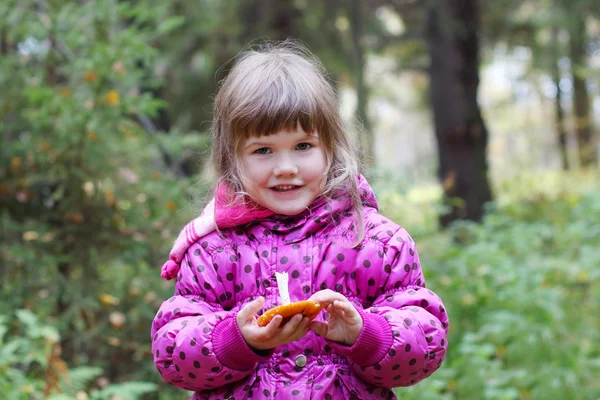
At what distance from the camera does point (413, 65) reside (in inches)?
617

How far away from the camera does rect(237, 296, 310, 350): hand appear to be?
5.90 feet

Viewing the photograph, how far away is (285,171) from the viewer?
80.1 inches

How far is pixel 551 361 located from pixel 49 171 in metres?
3.59

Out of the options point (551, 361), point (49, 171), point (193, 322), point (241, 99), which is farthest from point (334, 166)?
point (551, 361)

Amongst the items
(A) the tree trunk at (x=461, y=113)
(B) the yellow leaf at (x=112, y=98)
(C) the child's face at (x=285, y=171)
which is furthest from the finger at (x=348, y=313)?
(A) the tree trunk at (x=461, y=113)

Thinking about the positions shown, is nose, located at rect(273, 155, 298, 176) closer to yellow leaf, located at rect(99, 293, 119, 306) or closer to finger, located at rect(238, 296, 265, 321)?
finger, located at rect(238, 296, 265, 321)

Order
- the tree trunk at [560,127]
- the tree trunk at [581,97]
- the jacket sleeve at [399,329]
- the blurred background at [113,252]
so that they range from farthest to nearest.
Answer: the tree trunk at [560,127], the tree trunk at [581,97], the blurred background at [113,252], the jacket sleeve at [399,329]

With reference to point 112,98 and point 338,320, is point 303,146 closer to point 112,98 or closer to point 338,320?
point 338,320

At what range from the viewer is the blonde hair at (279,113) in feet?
6.65

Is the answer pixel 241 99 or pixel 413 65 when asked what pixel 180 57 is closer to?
pixel 413 65

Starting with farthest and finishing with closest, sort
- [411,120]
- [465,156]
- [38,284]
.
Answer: [411,120] < [465,156] < [38,284]

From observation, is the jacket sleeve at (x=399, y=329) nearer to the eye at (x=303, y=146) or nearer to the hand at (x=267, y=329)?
the hand at (x=267, y=329)

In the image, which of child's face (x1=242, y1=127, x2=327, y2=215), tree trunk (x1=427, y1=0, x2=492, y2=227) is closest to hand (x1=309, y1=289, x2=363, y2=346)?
child's face (x1=242, y1=127, x2=327, y2=215)

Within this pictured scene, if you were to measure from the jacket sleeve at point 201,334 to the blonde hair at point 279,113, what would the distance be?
276 mm
